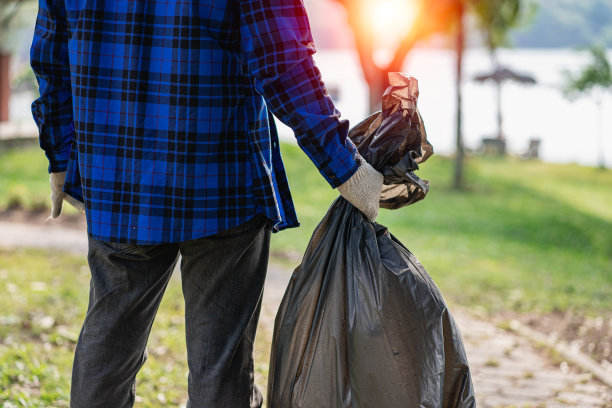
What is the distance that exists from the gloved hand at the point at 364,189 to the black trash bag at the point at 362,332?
0.12 meters

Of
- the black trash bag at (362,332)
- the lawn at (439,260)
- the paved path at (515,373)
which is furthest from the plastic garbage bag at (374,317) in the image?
the paved path at (515,373)

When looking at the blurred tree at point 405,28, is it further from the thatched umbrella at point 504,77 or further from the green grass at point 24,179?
the thatched umbrella at point 504,77

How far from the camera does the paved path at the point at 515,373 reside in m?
3.74

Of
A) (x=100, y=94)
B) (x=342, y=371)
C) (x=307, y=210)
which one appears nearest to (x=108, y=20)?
(x=100, y=94)

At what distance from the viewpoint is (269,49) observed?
67.2 inches

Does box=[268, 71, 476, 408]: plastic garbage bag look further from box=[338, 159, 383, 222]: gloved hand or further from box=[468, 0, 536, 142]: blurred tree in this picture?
box=[468, 0, 536, 142]: blurred tree

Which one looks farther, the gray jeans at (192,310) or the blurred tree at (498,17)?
the blurred tree at (498,17)

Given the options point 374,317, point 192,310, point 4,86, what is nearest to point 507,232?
point 374,317

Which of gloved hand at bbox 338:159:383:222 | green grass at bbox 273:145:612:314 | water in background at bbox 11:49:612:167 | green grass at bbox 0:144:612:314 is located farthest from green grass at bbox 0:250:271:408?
water in background at bbox 11:49:612:167

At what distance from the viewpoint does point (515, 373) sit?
13.6ft

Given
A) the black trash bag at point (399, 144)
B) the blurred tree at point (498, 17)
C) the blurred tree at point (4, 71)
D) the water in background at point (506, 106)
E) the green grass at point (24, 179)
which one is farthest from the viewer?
the water in background at point (506, 106)

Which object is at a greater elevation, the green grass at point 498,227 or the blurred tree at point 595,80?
the blurred tree at point 595,80

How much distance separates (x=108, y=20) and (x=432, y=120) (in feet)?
126

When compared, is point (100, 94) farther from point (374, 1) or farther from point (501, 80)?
point (501, 80)
